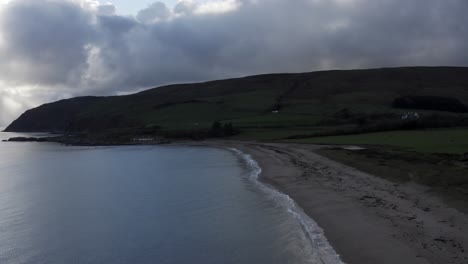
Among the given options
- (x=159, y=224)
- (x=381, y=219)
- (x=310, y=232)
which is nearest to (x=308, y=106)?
(x=159, y=224)

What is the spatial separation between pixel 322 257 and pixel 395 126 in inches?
2648

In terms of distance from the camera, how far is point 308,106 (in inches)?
5502

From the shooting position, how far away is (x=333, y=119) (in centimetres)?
10931

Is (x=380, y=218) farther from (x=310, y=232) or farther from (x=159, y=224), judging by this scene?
(x=159, y=224)

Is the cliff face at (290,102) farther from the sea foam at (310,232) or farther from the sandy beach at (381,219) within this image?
the sea foam at (310,232)

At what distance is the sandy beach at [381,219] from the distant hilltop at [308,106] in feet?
218

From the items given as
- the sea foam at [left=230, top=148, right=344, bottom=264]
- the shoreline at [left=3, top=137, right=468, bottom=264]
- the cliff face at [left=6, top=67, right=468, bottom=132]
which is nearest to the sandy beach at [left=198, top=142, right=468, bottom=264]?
the shoreline at [left=3, top=137, right=468, bottom=264]

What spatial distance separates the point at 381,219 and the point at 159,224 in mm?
8545

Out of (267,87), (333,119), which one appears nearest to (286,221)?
(333,119)

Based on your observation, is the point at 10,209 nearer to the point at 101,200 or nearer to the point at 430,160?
the point at 101,200

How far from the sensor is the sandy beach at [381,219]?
13164mm

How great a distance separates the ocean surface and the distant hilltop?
68.3m

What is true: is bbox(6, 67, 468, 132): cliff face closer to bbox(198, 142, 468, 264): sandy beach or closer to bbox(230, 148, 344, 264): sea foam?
bbox(198, 142, 468, 264): sandy beach

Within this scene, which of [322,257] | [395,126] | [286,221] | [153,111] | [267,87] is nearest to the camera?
[322,257]
